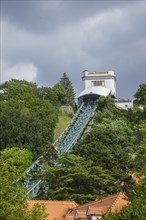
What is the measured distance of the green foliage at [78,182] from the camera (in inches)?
2164

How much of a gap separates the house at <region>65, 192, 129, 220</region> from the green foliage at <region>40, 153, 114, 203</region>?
798 cm

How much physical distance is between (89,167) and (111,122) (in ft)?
76.1

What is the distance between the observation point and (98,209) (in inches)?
1689

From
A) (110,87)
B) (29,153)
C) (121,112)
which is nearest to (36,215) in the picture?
(29,153)

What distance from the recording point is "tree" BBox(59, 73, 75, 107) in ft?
424

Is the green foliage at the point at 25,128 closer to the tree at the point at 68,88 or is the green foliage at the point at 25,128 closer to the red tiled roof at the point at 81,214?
the red tiled roof at the point at 81,214

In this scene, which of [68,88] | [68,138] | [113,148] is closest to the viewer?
[113,148]

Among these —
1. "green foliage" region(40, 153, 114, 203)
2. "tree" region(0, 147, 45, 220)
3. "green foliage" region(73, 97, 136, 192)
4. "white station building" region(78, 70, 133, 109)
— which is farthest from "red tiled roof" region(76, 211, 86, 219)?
"white station building" region(78, 70, 133, 109)

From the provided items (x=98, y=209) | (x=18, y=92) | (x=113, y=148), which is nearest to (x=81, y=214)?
(x=98, y=209)

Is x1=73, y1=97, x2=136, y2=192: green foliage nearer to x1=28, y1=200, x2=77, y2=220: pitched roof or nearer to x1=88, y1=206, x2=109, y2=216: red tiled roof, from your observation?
x1=28, y1=200, x2=77, y2=220: pitched roof

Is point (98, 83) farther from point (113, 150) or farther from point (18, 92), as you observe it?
point (113, 150)

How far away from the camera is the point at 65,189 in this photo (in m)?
55.4

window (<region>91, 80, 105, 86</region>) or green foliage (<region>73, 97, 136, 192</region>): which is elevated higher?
window (<region>91, 80, 105, 86</region>)

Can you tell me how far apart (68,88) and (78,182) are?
81114 mm
